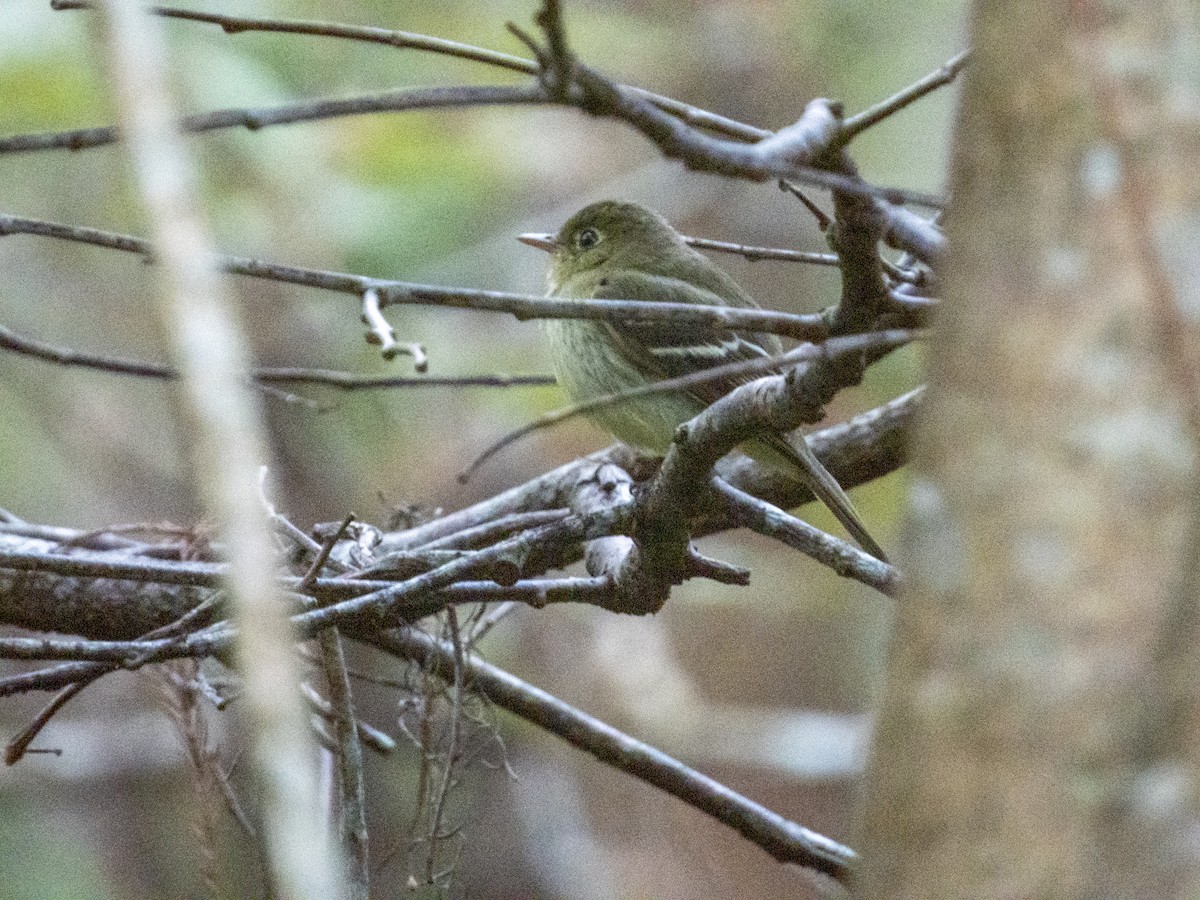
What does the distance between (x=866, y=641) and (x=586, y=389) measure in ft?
13.5

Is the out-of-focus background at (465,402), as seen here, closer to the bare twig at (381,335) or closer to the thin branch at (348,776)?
the thin branch at (348,776)

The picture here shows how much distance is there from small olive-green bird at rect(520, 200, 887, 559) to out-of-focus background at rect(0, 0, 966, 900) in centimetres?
84

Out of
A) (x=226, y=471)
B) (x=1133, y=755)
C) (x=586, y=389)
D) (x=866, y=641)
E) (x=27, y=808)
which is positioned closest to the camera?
(x=226, y=471)

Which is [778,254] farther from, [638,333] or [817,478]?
[638,333]

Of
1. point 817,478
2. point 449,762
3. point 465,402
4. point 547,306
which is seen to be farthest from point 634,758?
point 465,402

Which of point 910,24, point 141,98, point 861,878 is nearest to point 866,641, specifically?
point 910,24

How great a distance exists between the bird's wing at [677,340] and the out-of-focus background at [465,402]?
3.64ft

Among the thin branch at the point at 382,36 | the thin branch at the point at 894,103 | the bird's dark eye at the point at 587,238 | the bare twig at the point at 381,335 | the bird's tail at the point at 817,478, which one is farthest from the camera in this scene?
the bird's dark eye at the point at 587,238

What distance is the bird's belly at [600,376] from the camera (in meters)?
4.98

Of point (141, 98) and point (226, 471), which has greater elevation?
point (141, 98)

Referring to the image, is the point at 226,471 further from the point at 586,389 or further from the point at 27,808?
the point at 27,808

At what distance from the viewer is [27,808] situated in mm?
7379

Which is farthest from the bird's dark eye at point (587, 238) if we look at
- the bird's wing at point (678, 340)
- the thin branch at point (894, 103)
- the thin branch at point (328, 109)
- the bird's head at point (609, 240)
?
the thin branch at point (328, 109)

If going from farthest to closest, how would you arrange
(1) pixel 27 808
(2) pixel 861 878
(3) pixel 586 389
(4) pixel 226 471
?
(1) pixel 27 808 → (3) pixel 586 389 → (2) pixel 861 878 → (4) pixel 226 471
